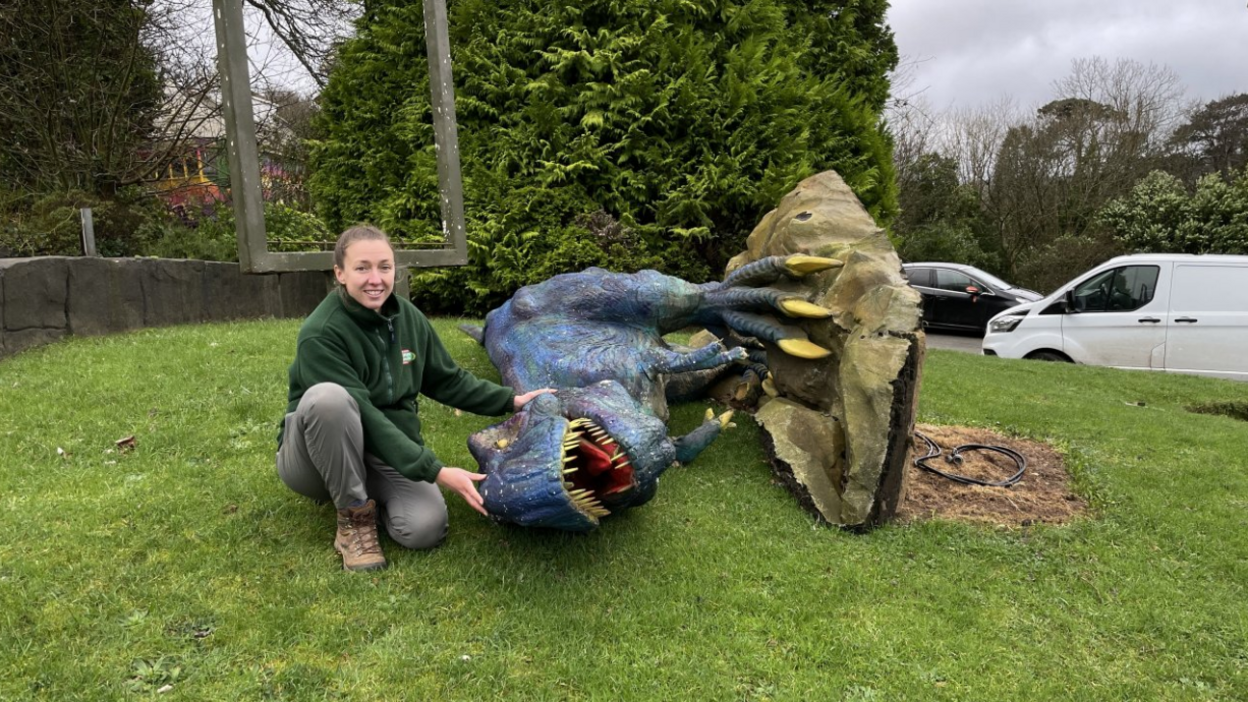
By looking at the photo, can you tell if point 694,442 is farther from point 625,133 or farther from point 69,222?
point 69,222

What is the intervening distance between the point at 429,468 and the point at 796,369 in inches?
86.3

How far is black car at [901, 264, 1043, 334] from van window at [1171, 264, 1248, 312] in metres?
5.72

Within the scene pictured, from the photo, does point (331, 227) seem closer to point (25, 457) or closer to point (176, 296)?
point (176, 296)

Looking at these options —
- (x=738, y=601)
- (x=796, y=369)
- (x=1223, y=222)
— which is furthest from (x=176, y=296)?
(x=1223, y=222)

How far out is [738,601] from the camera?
2.65 m

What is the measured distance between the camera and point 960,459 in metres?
4.21

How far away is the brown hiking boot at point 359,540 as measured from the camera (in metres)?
2.69

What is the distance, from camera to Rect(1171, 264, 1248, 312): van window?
8.09 m

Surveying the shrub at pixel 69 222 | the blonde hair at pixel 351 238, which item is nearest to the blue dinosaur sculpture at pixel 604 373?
the blonde hair at pixel 351 238

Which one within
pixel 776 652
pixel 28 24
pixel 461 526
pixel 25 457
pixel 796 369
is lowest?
pixel 776 652

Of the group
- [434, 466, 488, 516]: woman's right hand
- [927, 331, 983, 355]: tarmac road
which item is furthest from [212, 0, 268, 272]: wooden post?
[927, 331, 983, 355]: tarmac road

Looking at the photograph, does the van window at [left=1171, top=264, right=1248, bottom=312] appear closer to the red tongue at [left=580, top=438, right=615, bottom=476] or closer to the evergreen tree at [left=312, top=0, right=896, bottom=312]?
the evergreen tree at [left=312, top=0, right=896, bottom=312]

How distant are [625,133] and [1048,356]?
6655 mm

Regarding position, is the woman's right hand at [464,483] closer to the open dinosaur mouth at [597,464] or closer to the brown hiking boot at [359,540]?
the open dinosaur mouth at [597,464]
